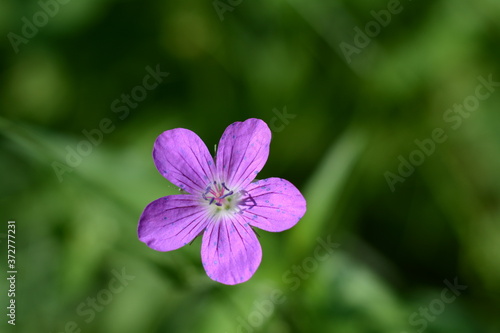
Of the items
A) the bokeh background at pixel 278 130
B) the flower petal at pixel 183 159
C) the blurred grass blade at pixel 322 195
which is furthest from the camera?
the bokeh background at pixel 278 130

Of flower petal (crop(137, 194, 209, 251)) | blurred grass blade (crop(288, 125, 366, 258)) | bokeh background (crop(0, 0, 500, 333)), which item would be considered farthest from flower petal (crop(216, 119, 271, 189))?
bokeh background (crop(0, 0, 500, 333))

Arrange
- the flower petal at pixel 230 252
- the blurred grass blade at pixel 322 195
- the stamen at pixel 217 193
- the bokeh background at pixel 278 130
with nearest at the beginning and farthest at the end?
the flower petal at pixel 230 252 → the stamen at pixel 217 193 → the blurred grass blade at pixel 322 195 → the bokeh background at pixel 278 130

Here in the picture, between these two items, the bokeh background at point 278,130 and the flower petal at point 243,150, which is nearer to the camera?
the flower petal at point 243,150

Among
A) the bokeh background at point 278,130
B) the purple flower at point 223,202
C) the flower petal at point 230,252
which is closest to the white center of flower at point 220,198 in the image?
the purple flower at point 223,202

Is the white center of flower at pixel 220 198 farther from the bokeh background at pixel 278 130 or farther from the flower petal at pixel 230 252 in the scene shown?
the bokeh background at pixel 278 130

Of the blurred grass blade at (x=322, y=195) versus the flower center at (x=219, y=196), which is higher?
the blurred grass blade at (x=322, y=195)

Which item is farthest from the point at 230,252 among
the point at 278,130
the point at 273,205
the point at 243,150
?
the point at 278,130

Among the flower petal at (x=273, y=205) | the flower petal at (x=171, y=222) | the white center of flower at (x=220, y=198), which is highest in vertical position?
the flower petal at (x=273, y=205)
